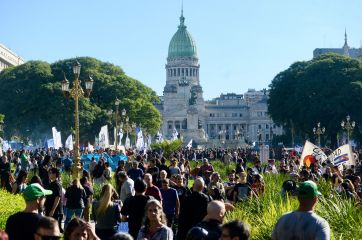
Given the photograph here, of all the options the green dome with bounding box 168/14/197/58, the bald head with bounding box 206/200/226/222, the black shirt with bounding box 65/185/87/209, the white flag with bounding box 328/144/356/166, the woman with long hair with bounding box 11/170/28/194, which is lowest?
the bald head with bounding box 206/200/226/222

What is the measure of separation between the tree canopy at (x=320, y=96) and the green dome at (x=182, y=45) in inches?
3907

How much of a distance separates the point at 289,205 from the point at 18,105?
2972 inches

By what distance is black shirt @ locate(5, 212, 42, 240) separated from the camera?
333 inches

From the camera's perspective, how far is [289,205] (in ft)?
41.5

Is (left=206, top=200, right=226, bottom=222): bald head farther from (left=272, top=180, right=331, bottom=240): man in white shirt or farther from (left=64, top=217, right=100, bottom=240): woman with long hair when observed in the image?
(left=64, top=217, right=100, bottom=240): woman with long hair

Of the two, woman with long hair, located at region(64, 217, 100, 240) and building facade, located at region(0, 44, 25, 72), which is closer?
woman with long hair, located at region(64, 217, 100, 240)

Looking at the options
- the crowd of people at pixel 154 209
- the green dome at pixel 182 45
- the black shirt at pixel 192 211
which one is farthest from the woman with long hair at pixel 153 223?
the green dome at pixel 182 45

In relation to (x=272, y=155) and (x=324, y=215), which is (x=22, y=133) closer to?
(x=272, y=155)

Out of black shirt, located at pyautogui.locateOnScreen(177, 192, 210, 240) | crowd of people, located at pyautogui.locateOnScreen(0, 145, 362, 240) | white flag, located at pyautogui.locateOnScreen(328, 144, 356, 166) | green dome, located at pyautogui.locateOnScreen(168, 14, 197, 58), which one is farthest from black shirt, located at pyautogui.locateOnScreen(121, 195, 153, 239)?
green dome, located at pyautogui.locateOnScreen(168, 14, 197, 58)

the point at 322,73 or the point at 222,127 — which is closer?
the point at 322,73

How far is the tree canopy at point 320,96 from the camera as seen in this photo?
254 feet

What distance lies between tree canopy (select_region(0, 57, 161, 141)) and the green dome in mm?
94897

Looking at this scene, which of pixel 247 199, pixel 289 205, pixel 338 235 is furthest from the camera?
pixel 247 199

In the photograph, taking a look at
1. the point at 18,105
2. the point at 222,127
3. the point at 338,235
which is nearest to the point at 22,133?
the point at 18,105
